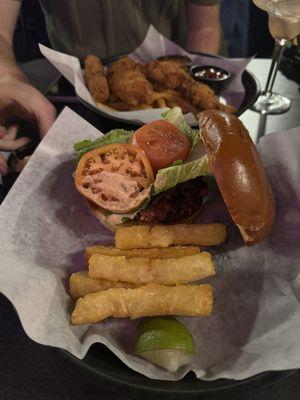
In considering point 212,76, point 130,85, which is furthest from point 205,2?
point 130,85

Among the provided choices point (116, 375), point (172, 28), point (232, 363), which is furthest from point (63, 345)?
point (172, 28)

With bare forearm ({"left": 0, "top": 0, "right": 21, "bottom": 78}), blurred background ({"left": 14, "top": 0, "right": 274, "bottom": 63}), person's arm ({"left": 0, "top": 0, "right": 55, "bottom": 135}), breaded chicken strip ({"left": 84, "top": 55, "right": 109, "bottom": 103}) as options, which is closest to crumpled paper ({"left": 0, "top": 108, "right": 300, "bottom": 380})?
person's arm ({"left": 0, "top": 0, "right": 55, "bottom": 135})

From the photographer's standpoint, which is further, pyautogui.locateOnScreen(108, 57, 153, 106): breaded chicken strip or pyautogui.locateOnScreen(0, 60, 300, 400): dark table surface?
pyautogui.locateOnScreen(108, 57, 153, 106): breaded chicken strip

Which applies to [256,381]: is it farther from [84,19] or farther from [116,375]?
[84,19]

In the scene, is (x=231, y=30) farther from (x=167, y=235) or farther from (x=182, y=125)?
(x=167, y=235)

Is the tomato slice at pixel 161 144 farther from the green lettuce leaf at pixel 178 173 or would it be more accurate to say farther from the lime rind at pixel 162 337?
the lime rind at pixel 162 337

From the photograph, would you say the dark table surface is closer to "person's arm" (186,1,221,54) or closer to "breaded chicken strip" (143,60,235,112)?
"breaded chicken strip" (143,60,235,112)
